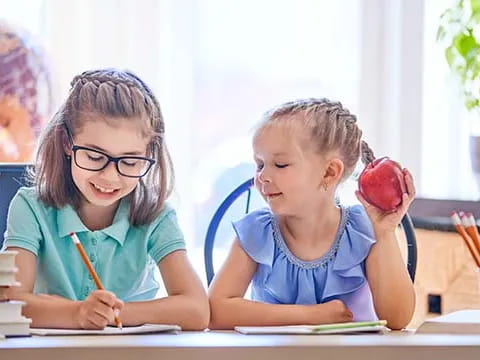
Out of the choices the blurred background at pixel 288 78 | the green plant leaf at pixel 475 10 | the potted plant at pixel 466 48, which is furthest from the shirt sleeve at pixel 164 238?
the green plant leaf at pixel 475 10

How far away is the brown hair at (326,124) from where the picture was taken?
162 cm

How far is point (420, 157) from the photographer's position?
118 inches

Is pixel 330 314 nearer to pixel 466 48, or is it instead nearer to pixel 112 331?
pixel 112 331

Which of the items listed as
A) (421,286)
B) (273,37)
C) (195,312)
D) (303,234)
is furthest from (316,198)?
(273,37)

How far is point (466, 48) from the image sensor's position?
8.80 feet

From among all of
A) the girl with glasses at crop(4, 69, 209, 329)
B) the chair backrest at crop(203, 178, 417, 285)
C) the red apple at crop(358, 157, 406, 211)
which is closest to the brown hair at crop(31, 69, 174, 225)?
the girl with glasses at crop(4, 69, 209, 329)

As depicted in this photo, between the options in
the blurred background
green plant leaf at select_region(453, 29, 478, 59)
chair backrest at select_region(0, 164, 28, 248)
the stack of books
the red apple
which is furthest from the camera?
the blurred background

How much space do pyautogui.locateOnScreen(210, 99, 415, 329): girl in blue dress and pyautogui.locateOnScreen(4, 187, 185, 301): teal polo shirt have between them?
0.42 ft

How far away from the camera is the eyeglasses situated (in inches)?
59.0

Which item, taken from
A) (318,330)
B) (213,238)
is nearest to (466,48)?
(213,238)

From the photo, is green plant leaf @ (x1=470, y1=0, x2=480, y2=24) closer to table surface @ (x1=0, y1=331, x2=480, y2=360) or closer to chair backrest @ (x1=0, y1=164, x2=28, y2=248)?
chair backrest @ (x1=0, y1=164, x2=28, y2=248)

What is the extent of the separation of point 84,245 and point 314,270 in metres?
0.39

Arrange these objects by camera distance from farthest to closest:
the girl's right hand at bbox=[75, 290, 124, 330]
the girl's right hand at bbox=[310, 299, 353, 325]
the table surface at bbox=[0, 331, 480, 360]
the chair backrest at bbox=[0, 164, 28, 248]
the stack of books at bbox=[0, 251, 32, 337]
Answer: the chair backrest at bbox=[0, 164, 28, 248] < the girl's right hand at bbox=[310, 299, 353, 325] < the girl's right hand at bbox=[75, 290, 124, 330] < the stack of books at bbox=[0, 251, 32, 337] < the table surface at bbox=[0, 331, 480, 360]

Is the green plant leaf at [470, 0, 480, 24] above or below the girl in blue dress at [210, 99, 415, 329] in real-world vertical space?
above
